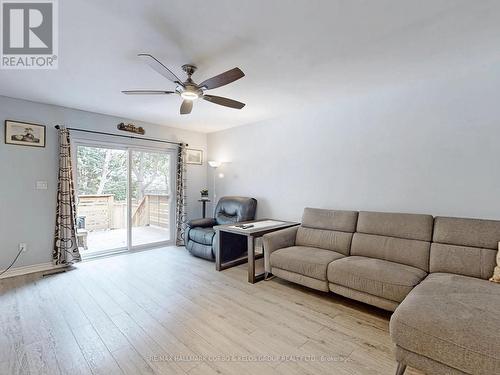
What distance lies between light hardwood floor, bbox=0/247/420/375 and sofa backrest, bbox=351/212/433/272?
0.61 m

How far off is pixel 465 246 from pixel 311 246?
1566 mm

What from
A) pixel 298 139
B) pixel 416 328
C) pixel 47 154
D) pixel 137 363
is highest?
pixel 298 139

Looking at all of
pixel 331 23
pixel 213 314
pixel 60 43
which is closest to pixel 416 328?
pixel 213 314

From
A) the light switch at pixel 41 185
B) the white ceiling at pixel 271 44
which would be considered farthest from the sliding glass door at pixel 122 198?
the white ceiling at pixel 271 44

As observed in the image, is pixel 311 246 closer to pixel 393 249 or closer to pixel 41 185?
pixel 393 249

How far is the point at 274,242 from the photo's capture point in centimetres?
321

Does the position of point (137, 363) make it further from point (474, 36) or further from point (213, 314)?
point (474, 36)

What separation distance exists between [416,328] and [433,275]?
3.44 feet

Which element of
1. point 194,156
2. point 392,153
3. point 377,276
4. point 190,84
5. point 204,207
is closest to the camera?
point 377,276

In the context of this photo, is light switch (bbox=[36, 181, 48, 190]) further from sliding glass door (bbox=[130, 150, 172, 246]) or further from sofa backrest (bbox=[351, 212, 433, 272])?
sofa backrest (bbox=[351, 212, 433, 272])

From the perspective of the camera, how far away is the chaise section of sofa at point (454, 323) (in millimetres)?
1333

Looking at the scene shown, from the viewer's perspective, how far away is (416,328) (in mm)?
1500

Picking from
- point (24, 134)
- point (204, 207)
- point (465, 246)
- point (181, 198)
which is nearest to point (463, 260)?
point (465, 246)

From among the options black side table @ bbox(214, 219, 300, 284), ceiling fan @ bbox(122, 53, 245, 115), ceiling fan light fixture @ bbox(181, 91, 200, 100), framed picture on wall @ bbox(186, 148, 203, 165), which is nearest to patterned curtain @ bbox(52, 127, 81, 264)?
ceiling fan @ bbox(122, 53, 245, 115)
